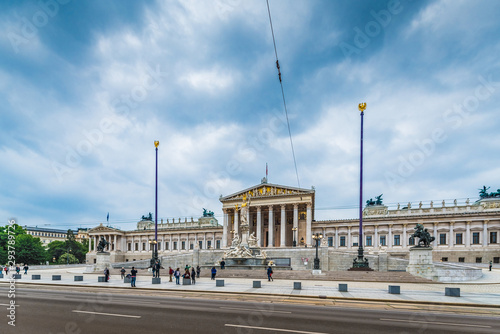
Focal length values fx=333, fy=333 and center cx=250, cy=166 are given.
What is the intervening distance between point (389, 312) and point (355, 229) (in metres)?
72.9

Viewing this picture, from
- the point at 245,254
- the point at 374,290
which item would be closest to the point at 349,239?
the point at 245,254

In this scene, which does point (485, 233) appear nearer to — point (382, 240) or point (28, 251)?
point (382, 240)

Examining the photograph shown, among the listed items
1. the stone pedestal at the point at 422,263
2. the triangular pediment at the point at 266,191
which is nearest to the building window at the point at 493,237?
the triangular pediment at the point at 266,191

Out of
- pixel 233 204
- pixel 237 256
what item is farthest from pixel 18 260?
pixel 237 256

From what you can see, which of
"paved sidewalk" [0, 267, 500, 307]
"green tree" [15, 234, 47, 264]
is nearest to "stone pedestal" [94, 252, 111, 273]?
"paved sidewalk" [0, 267, 500, 307]

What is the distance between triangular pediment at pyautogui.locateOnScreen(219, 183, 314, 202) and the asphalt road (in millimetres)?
68203

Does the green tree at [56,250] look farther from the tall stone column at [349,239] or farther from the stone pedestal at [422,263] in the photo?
the stone pedestal at [422,263]

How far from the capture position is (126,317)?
1262 cm

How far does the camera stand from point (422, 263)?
33.5 metres

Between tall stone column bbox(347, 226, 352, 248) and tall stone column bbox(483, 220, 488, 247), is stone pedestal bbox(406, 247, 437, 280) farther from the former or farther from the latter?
tall stone column bbox(347, 226, 352, 248)

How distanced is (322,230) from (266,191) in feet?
59.8

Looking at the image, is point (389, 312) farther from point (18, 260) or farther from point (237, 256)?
point (18, 260)

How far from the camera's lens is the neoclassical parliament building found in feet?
230

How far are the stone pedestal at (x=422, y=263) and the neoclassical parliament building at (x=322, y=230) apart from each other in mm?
25113
